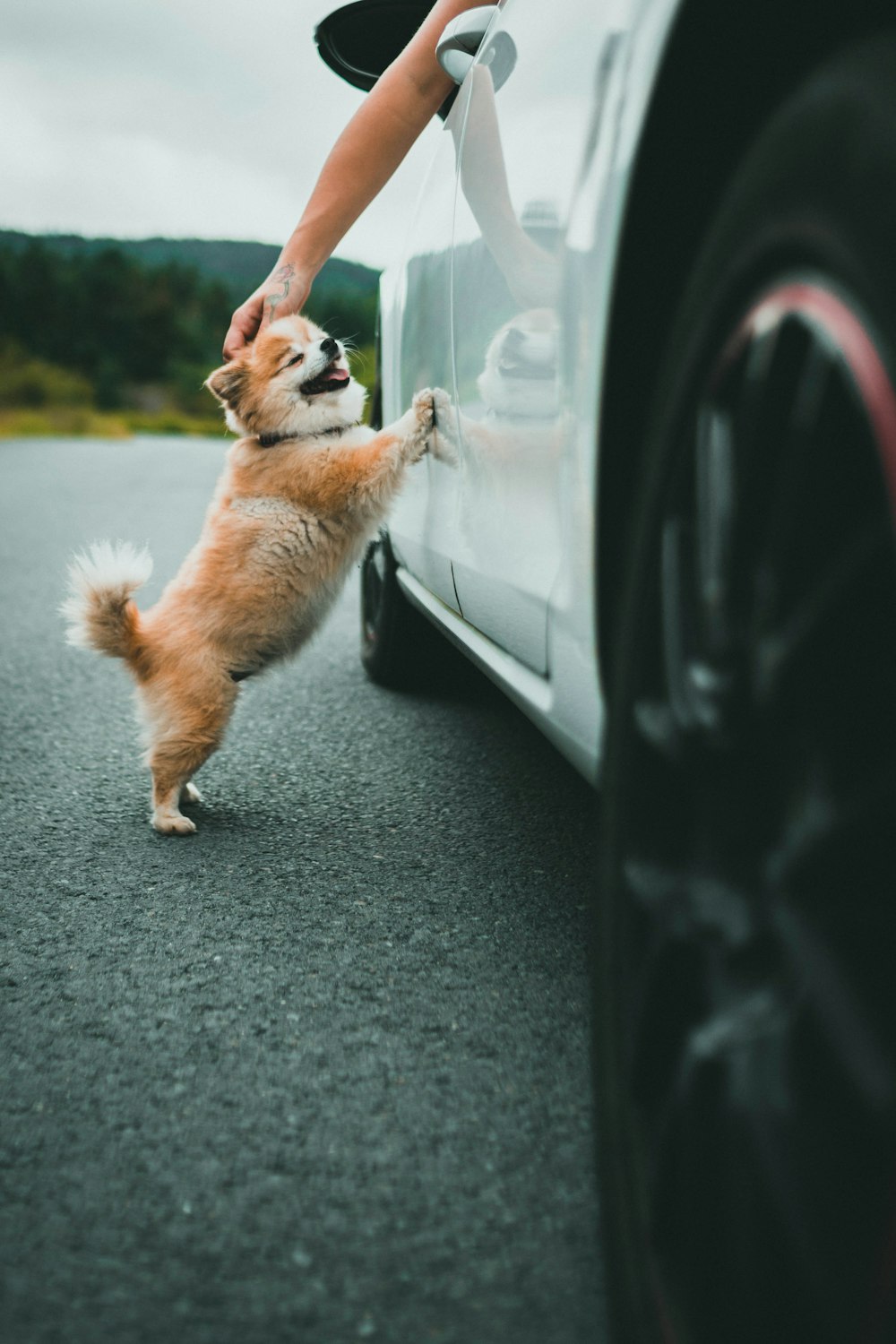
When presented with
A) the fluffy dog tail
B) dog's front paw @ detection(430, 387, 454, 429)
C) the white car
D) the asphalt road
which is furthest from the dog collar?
the white car

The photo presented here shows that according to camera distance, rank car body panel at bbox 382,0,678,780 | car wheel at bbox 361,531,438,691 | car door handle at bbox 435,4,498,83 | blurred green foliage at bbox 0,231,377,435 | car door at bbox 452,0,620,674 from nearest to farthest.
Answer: car body panel at bbox 382,0,678,780, car door at bbox 452,0,620,674, car door handle at bbox 435,4,498,83, car wheel at bbox 361,531,438,691, blurred green foliage at bbox 0,231,377,435

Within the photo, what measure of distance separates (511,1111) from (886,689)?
3.27ft

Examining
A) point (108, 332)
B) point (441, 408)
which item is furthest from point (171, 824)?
point (108, 332)

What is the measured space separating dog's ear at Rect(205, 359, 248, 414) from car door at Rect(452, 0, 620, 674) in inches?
40.5

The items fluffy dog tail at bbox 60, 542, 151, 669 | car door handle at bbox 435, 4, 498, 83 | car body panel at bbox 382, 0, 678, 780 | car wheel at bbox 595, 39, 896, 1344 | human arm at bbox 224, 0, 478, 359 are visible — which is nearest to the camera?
car wheel at bbox 595, 39, 896, 1344

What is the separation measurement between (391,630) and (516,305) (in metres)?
2.40

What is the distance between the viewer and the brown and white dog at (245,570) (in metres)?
2.73

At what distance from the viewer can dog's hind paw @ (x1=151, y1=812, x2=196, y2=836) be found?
8.93 feet

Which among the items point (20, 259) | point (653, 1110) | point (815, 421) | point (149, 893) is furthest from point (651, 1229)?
point (20, 259)

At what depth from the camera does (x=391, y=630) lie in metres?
3.93

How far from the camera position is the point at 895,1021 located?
0.73 m

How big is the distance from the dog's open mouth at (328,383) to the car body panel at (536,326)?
2.40ft

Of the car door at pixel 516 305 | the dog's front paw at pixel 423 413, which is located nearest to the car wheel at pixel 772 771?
the car door at pixel 516 305

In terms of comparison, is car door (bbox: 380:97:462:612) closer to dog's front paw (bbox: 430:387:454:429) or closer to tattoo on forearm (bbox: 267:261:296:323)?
dog's front paw (bbox: 430:387:454:429)
